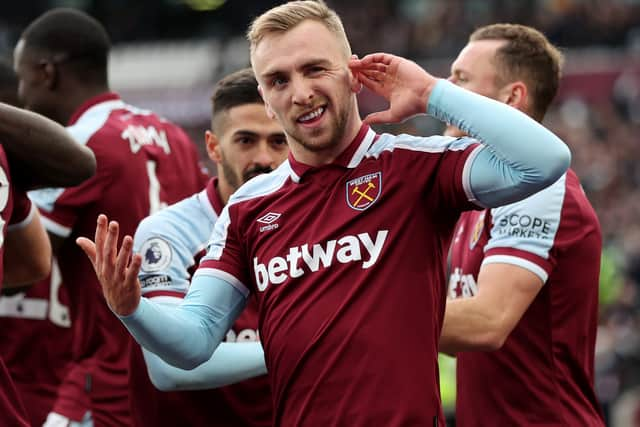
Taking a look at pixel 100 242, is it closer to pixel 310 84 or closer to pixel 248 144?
pixel 310 84

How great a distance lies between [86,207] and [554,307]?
249 centimetres

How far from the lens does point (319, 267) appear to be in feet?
12.2

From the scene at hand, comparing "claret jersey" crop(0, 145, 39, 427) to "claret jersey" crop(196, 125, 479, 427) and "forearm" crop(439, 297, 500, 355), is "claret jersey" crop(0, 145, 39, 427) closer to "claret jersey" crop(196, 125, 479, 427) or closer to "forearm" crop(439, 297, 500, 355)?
"claret jersey" crop(196, 125, 479, 427)

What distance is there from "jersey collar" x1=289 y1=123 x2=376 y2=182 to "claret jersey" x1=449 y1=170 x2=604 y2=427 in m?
1.01

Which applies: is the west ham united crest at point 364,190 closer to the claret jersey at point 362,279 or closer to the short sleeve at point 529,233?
the claret jersey at point 362,279

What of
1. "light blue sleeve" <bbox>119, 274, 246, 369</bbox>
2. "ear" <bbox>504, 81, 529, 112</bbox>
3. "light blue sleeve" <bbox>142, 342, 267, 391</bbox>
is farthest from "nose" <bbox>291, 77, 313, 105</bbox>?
"ear" <bbox>504, 81, 529, 112</bbox>

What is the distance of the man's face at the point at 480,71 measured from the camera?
5.20m

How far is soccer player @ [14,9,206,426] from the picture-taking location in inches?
234

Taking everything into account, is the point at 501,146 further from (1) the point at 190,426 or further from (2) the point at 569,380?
(1) the point at 190,426

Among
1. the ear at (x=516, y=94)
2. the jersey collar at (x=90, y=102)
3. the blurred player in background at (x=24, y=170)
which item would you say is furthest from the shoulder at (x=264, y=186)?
the jersey collar at (x=90, y=102)

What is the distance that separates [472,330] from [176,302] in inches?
46.1

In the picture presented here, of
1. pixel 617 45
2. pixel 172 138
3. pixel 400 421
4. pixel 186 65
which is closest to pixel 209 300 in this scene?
pixel 400 421

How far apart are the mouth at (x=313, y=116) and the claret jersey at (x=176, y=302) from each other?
125 centimetres

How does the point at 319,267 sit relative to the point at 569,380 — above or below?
above
